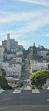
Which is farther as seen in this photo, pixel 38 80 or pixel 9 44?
pixel 9 44

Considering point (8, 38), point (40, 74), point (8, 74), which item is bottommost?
point (8, 74)

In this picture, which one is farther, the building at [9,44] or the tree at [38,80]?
the building at [9,44]

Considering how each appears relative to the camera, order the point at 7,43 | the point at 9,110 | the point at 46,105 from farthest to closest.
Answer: the point at 7,43 < the point at 46,105 < the point at 9,110

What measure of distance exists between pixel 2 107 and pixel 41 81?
19.9 metres

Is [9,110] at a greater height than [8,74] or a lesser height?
greater

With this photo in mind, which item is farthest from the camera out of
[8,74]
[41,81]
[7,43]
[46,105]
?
[7,43]

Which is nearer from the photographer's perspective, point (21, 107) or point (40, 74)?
point (21, 107)

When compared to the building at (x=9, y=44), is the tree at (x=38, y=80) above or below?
below

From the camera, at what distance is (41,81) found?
25.7 metres

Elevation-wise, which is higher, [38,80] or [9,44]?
[9,44]

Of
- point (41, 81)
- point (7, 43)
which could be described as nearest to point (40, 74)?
point (41, 81)

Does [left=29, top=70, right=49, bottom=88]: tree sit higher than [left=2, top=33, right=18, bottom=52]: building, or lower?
lower

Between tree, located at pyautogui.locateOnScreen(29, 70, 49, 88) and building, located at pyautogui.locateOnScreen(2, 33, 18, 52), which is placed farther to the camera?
building, located at pyautogui.locateOnScreen(2, 33, 18, 52)

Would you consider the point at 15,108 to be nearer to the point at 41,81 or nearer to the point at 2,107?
the point at 2,107
